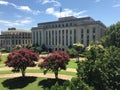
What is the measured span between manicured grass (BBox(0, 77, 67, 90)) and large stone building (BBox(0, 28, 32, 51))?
341 ft

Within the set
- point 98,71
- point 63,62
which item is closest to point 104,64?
point 98,71

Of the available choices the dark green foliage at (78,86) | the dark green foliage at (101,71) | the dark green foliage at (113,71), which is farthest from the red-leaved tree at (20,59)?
the dark green foliage at (78,86)

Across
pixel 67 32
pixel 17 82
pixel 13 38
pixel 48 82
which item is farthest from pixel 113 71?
pixel 13 38

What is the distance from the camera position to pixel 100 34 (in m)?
94.5

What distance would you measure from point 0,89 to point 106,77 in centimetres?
1995

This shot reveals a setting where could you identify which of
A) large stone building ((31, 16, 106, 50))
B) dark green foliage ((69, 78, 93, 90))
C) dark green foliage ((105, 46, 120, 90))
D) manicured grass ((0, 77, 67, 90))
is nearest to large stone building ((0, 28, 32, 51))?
large stone building ((31, 16, 106, 50))

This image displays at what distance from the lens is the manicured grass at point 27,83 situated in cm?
3251

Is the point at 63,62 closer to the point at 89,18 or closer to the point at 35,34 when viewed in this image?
the point at 89,18

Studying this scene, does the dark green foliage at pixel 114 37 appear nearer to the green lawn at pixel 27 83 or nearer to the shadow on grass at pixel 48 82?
the shadow on grass at pixel 48 82

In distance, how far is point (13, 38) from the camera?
139375 mm

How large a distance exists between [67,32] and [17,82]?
6944 cm

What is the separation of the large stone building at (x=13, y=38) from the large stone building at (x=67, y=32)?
2590 centimetres

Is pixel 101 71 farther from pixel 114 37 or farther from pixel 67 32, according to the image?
pixel 67 32

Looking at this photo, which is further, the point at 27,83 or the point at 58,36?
the point at 58,36
